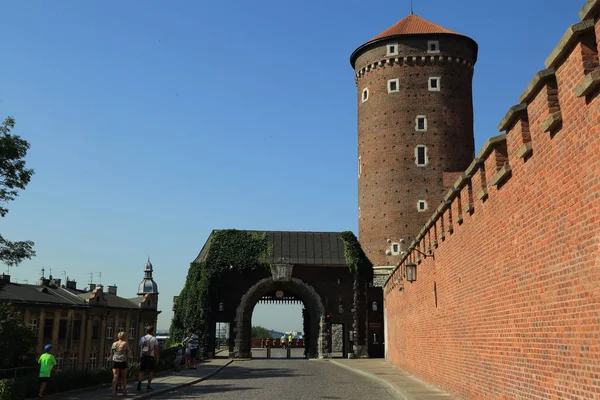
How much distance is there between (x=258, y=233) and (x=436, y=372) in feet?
86.7

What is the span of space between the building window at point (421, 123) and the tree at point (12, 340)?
2805cm

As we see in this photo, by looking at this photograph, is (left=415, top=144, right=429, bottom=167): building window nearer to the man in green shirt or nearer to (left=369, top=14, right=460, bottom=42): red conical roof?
(left=369, top=14, right=460, bottom=42): red conical roof

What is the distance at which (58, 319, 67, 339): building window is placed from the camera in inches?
1848

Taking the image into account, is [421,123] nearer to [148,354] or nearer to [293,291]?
[293,291]

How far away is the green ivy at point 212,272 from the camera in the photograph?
38.6 metres

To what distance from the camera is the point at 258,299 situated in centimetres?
4094

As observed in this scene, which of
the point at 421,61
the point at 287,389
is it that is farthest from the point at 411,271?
the point at 421,61

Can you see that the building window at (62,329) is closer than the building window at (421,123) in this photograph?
No

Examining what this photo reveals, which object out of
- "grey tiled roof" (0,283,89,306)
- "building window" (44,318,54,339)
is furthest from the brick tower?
"grey tiled roof" (0,283,89,306)

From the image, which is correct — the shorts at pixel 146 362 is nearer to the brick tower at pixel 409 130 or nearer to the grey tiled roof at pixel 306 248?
the grey tiled roof at pixel 306 248

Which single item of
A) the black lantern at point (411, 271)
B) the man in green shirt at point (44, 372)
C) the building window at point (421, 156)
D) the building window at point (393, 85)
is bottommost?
the man in green shirt at point (44, 372)

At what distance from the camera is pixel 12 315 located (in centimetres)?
2288

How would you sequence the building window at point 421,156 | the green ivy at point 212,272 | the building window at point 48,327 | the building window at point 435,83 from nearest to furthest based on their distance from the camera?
1. the green ivy at point 212,272
2. the building window at point 421,156
3. the building window at point 435,83
4. the building window at point 48,327

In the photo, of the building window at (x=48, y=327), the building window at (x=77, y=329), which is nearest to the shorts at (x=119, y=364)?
the building window at (x=48, y=327)
